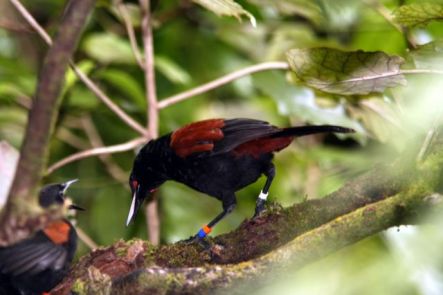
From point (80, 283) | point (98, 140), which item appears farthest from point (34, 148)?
point (98, 140)

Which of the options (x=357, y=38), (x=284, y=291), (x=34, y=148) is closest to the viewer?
(x=284, y=291)

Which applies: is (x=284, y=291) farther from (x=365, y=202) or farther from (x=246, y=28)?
(x=246, y=28)

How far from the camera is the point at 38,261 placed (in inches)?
93.4

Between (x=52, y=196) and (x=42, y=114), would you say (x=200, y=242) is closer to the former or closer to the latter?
(x=52, y=196)

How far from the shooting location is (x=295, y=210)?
2668 millimetres

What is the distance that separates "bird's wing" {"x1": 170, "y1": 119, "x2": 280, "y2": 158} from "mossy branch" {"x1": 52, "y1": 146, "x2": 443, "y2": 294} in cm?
38

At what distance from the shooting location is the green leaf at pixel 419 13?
2.27 meters

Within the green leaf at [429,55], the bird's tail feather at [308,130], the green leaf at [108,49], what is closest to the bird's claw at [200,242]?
the bird's tail feather at [308,130]

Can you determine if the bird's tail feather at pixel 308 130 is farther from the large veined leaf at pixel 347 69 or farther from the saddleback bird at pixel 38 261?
the saddleback bird at pixel 38 261

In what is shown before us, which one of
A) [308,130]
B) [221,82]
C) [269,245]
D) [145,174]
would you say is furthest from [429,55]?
[221,82]

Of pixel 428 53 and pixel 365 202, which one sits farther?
pixel 365 202

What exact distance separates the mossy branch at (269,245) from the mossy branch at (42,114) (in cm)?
80

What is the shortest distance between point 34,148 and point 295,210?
52.5 inches

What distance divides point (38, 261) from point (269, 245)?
0.76 meters
